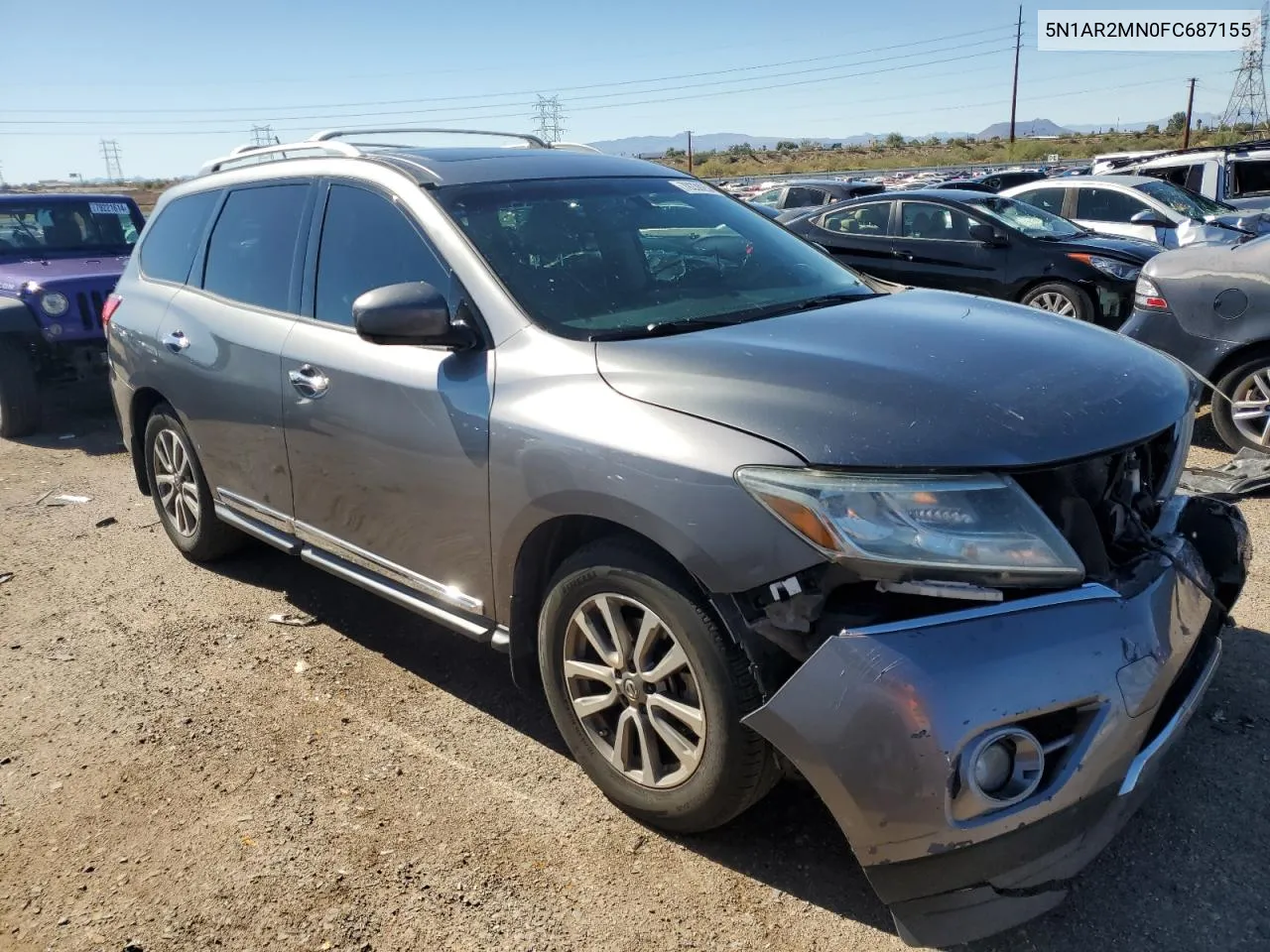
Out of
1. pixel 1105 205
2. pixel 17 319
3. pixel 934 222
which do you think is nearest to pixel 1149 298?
pixel 934 222

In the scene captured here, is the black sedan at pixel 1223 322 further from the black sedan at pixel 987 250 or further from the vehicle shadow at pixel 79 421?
Answer: the vehicle shadow at pixel 79 421

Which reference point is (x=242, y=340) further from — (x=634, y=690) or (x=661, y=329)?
(x=634, y=690)

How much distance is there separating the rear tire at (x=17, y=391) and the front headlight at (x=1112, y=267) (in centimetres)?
896

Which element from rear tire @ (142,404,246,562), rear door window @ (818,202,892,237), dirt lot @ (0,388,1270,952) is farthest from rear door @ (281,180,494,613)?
rear door window @ (818,202,892,237)

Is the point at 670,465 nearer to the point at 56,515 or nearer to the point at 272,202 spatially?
the point at 272,202

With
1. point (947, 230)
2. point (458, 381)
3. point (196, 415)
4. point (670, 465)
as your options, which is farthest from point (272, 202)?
point (947, 230)

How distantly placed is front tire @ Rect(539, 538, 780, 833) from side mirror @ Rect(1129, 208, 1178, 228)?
10.9 metres

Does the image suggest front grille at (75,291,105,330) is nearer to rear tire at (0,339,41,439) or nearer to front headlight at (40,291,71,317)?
front headlight at (40,291,71,317)

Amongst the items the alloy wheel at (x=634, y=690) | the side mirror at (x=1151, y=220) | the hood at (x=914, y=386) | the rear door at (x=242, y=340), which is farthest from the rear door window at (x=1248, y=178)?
the alloy wheel at (x=634, y=690)

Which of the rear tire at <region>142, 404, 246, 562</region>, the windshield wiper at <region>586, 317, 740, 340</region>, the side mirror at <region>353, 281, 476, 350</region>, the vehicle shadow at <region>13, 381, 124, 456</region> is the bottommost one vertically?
the vehicle shadow at <region>13, 381, 124, 456</region>

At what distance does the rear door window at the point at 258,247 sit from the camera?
12.4 ft

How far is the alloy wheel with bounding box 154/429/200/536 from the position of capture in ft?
15.3

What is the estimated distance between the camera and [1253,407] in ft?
18.6

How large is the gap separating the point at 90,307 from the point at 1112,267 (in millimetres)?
8670
